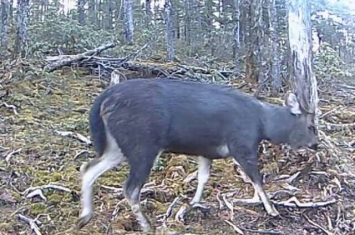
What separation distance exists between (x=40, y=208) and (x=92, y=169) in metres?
0.78

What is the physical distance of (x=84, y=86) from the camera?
12.0 meters

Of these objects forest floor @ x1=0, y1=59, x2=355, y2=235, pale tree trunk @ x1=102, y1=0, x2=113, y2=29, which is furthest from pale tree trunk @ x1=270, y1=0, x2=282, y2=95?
pale tree trunk @ x1=102, y1=0, x2=113, y2=29

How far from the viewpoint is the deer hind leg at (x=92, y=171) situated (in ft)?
15.9

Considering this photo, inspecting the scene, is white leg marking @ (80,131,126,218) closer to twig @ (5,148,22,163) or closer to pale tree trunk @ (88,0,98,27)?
twig @ (5,148,22,163)

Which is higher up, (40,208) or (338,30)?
(40,208)

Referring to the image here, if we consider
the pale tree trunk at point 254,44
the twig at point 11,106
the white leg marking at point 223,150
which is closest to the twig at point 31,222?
the white leg marking at point 223,150

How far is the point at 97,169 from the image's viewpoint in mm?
4973

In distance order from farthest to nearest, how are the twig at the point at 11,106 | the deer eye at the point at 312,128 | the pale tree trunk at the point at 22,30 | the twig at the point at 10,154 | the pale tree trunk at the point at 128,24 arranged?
the pale tree trunk at the point at 128,24
the pale tree trunk at the point at 22,30
the twig at the point at 11,106
the twig at the point at 10,154
the deer eye at the point at 312,128

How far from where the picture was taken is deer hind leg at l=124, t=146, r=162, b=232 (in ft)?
15.6

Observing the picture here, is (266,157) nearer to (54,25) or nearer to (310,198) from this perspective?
(310,198)

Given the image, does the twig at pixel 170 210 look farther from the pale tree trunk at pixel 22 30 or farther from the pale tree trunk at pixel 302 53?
the pale tree trunk at pixel 22 30

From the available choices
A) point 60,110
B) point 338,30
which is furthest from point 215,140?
point 338,30

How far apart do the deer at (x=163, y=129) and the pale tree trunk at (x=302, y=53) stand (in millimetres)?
986

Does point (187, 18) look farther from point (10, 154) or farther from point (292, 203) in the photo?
point (292, 203)
